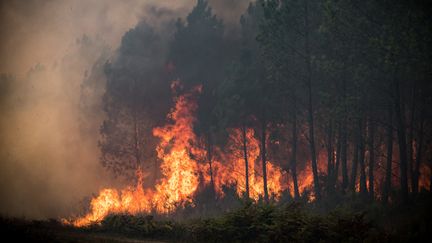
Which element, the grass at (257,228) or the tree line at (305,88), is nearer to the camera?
the grass at (257,228)

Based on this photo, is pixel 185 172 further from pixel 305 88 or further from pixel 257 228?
pixel 257 228

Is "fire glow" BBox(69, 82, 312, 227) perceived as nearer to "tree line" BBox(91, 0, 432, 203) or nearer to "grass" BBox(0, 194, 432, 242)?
"tree line" BBox(91, 0, 432, 203)

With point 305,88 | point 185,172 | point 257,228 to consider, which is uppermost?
point 305,88

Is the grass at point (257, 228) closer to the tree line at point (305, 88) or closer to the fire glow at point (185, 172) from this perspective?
the tree line at point (305, 88)

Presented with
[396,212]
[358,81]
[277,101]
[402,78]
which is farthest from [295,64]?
[396,212]

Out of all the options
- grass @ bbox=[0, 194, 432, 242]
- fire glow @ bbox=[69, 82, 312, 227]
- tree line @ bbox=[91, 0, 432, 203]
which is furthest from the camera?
fire glow @ bbox=[69, 82, 312, 227]

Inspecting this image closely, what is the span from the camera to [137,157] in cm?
4106

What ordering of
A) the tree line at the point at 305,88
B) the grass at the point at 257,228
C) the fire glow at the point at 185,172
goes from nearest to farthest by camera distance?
the grass at the point at 257,228, the tree line at the point at 305,88, the fire glow at the point at 185,172

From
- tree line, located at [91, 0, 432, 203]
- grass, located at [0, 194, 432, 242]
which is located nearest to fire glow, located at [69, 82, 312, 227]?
tree line, located at [91, 0, 432, 203]

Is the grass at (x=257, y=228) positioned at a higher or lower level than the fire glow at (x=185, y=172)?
lower

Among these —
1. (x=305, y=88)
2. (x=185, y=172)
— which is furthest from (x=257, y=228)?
(x=185, y=172)

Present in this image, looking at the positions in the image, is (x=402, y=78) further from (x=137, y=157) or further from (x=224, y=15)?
(x=224, y=15)

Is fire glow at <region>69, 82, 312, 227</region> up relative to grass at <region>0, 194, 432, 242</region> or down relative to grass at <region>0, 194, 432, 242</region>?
up

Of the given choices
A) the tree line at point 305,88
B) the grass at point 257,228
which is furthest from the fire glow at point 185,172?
the grass at point 257,228
